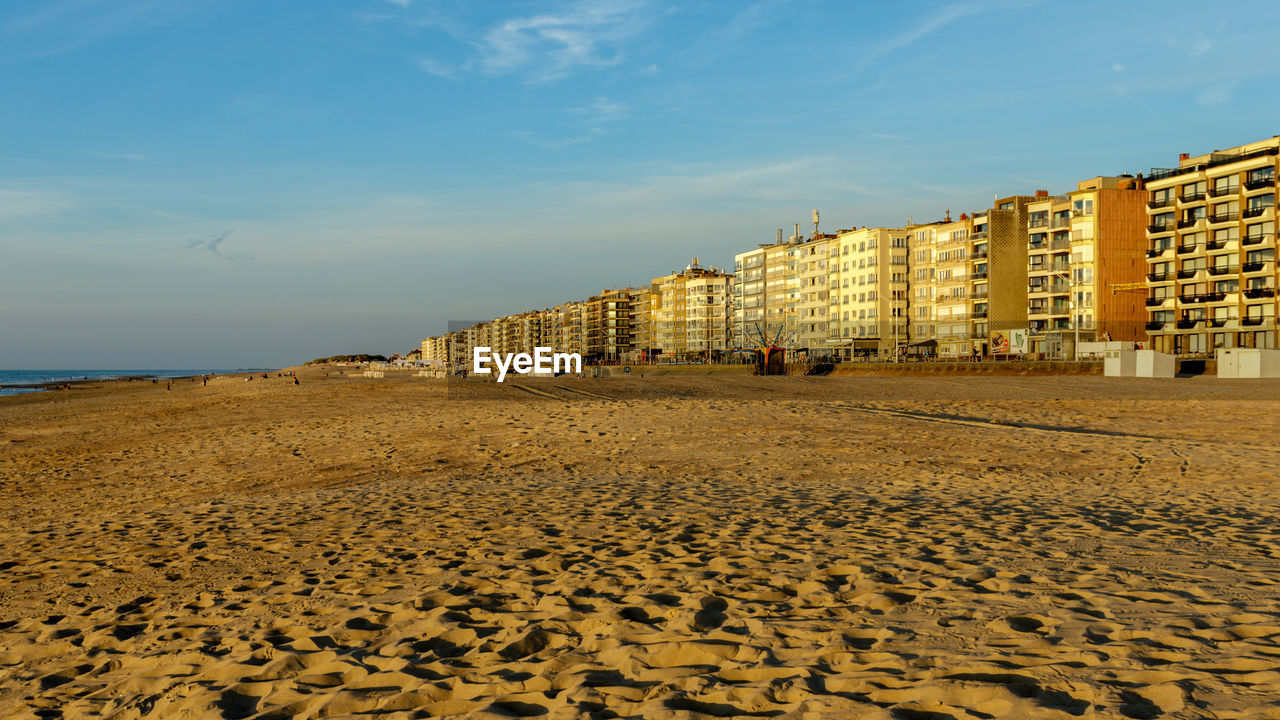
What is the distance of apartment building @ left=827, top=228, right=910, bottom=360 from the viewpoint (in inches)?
4562

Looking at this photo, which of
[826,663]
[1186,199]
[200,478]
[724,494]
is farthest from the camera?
[1186,199]

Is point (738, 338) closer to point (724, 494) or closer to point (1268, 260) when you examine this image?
point (1268, 260)

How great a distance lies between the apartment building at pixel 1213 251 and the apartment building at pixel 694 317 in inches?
3530

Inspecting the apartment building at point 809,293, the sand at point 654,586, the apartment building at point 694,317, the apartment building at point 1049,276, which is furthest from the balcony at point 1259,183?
the apartment building at point 694,317

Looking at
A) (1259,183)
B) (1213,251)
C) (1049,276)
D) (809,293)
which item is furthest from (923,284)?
(1259,183)

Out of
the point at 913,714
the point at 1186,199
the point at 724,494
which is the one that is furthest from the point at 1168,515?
the point at 1186,199

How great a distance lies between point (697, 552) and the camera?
329 inches

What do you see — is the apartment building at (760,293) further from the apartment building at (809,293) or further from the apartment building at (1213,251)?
the apartment building at (1213,251)

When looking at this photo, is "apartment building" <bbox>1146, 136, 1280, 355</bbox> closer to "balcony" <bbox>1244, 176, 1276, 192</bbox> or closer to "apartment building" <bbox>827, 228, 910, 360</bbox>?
"balcony" <bbox>1244, 176, 1276, 192</bbox>

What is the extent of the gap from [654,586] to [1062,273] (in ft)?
313

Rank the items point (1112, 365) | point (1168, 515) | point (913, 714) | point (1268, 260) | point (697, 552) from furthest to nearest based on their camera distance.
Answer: point (1268, 260) → point (1112, 365) → point (1168, 515) → point (697, 552) → point (913, 714)

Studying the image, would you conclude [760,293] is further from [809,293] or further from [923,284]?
[923,284]

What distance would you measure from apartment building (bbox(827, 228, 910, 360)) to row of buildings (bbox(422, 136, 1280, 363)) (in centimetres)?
21

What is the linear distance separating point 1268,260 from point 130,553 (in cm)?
8852
